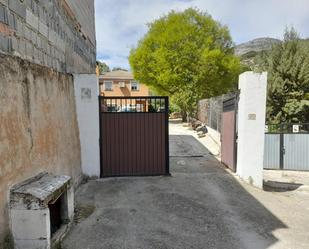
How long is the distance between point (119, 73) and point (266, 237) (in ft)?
125

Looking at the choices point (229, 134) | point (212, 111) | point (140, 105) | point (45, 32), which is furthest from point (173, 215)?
point (212, 111)

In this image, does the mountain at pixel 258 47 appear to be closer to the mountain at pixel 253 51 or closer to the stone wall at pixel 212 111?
the mountain at pixel 253 51

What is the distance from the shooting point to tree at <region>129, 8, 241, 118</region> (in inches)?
886

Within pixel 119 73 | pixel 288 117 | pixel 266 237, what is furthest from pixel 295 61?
pixel 119 73

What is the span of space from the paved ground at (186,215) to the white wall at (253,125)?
511 mm

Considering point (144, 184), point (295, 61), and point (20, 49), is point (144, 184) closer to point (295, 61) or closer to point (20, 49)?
point (20, 49)

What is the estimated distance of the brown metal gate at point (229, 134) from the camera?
8.74 m

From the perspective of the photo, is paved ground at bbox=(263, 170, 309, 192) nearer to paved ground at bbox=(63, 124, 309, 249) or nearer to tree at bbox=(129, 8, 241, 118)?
paved ground at bbox=(63, 124, 309, 249)

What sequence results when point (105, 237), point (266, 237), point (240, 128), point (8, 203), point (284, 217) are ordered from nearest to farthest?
point (8, 203) → point (105, 237) → point (266, 237) → point (284, 217) → point (240, 128)

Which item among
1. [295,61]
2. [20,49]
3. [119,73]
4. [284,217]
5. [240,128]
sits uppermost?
[119,73]

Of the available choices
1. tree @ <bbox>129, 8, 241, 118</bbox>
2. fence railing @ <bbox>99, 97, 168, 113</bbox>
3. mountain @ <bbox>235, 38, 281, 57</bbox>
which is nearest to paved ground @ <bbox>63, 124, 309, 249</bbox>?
fence railing @ <bbox>99, 97, 168, 113</bbox>

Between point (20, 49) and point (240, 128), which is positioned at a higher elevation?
point (20, 49)

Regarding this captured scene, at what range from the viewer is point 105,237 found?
14.9 ft

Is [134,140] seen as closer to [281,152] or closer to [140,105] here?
[140,105]
